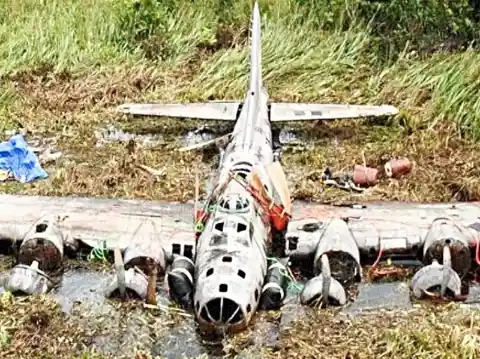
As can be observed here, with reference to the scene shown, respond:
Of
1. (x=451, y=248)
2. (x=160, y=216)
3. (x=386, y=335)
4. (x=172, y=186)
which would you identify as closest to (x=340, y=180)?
(x=172, y=186)

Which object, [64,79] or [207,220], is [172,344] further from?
[64,79]

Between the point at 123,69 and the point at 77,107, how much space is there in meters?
1.19

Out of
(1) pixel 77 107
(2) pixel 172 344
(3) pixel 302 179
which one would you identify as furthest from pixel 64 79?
(2) pixel 172 344

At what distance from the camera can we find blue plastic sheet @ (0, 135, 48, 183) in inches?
457

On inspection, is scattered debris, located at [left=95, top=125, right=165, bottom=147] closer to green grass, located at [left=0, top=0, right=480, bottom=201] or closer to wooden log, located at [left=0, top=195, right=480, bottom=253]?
green grass, located at [left=0, top=0, right=480, bottom=201]

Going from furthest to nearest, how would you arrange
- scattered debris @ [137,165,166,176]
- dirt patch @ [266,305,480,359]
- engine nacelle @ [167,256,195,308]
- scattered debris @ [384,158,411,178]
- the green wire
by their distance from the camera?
scattered debris @ [137,165,166,176]
scattered debris @ [384,158,411,178]
the green wire
engine nacelle @ [167,256,195,308]
dirt patch @ [266,305,480,359]

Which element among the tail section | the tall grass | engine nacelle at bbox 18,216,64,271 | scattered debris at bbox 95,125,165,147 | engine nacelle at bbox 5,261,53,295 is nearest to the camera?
engine nacelle at bbox 5,261,53,295

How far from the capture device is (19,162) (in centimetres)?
1174

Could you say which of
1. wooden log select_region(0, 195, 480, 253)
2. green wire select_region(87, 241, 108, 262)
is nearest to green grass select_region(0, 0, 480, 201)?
wooden log select_region(0, 195, 480, 253)

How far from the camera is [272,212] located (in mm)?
9383

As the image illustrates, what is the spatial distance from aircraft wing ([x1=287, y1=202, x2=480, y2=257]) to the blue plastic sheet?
344cm

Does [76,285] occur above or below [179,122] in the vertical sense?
below

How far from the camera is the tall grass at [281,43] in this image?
13828 mm

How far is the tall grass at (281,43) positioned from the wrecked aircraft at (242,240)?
3310 mm
